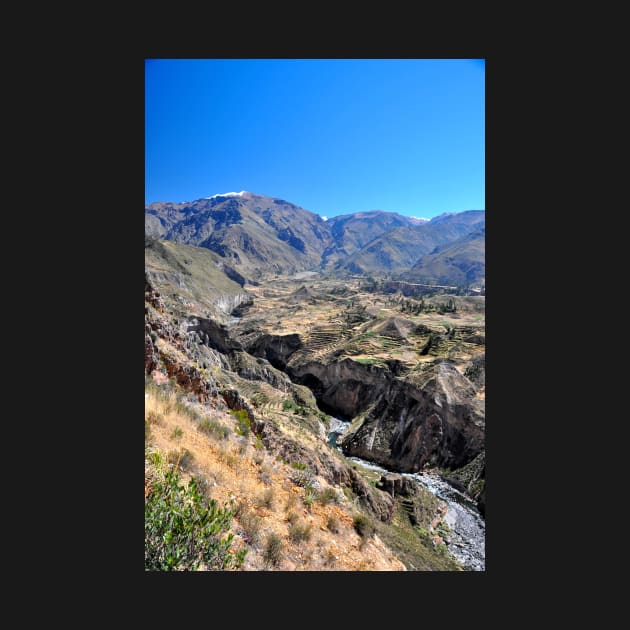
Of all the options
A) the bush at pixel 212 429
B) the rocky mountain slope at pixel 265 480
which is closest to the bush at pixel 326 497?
the rocky mountain slope at pixel 265 480

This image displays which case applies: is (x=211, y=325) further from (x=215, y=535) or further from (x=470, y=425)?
(x=215, y=535)

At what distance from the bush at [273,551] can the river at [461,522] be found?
1156 cm

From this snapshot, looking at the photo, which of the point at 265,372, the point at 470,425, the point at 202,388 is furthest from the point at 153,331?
the point at 265,372

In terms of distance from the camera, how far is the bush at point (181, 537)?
3.50m

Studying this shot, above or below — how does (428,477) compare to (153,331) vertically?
below

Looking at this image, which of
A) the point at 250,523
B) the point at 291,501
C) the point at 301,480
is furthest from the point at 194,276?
the point at 250,523

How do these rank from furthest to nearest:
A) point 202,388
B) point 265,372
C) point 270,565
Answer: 1. point 265,372
2. point 202,388
3. point 270,565

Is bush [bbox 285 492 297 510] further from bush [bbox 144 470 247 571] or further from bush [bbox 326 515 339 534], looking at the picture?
bush [bbox 144 470 247 571]

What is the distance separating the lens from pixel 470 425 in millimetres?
28172

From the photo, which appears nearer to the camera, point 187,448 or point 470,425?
point 187,448

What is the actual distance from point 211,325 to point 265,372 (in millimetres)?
11266

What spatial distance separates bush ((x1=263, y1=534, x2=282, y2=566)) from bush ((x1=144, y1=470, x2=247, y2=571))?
66 centimetres

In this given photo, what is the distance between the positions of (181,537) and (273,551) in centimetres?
150

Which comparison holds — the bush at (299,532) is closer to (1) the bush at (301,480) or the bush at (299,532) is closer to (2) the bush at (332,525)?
(2) the bush at (332,525)
